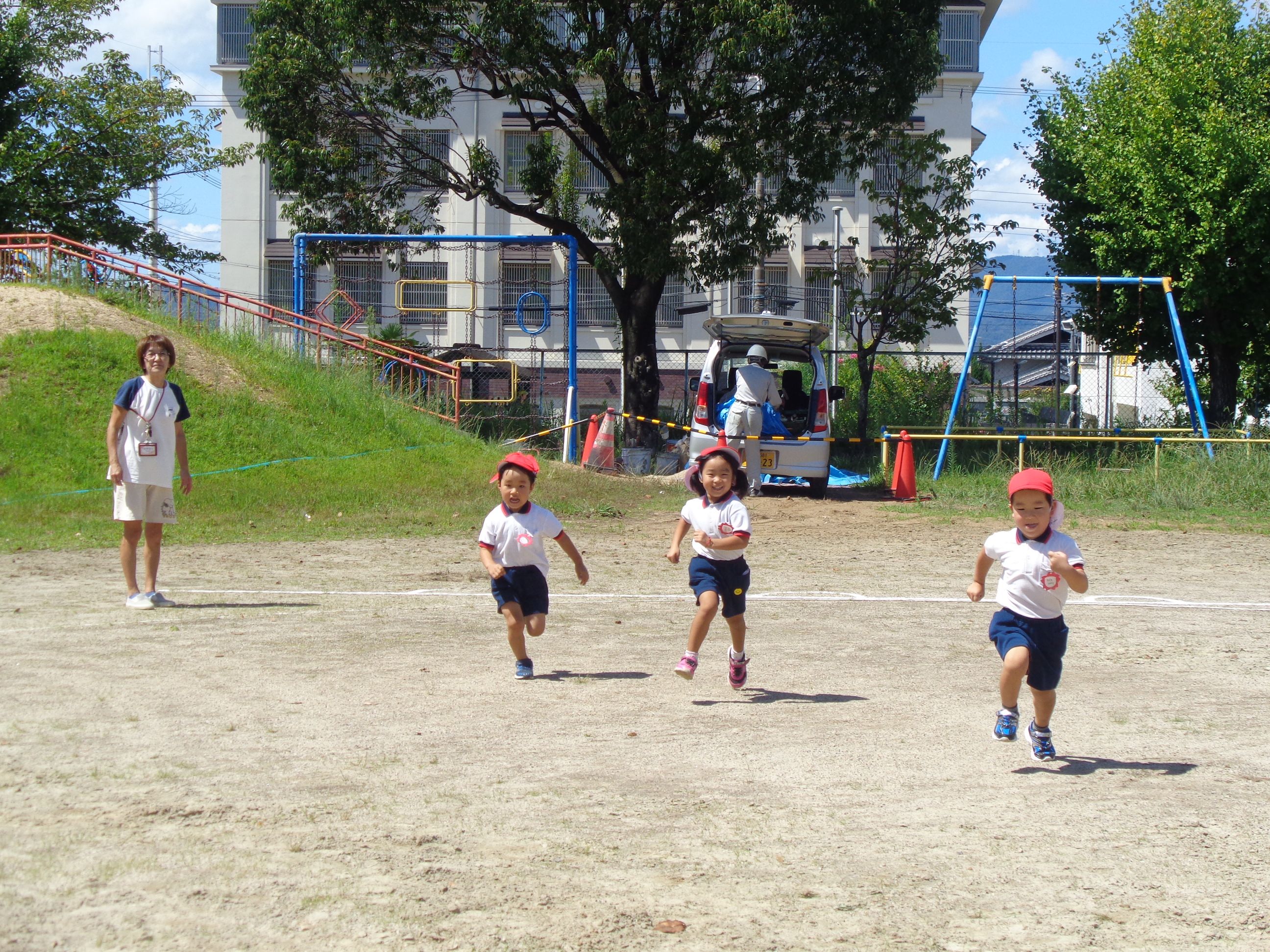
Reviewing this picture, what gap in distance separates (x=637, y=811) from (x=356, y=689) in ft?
7.40

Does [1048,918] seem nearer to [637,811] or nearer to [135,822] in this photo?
[637,811]

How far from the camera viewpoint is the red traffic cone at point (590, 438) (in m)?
18.8

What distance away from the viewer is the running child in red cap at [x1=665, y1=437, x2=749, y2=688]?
20.4 feet

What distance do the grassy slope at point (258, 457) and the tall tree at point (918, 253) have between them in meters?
9.34

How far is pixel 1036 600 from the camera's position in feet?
16.5

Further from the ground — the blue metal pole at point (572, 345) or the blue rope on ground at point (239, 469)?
the blue metal pole at point (572, 345)

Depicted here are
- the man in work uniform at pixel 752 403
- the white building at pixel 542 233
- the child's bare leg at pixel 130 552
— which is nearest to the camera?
the child's bare leg at pixel 130 552

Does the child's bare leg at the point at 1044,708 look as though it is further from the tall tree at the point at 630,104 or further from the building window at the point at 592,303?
the building window at the point at 592,303

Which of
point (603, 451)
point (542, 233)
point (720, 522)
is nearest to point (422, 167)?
point (603, 451)

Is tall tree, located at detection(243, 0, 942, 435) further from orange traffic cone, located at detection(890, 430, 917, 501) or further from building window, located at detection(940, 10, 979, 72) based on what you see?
building window, located at detection(940, 10, 979, 72)

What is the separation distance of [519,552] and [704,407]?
9.77m

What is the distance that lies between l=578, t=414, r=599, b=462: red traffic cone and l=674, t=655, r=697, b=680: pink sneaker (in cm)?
1251

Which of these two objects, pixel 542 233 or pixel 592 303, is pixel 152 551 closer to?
pixel 592 303

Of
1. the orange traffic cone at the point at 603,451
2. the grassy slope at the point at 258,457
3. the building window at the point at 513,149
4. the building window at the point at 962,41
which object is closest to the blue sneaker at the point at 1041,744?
the grassy slope at the point at 258,457
